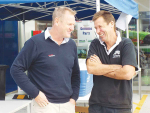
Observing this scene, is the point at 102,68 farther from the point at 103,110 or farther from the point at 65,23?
the point at 65,23

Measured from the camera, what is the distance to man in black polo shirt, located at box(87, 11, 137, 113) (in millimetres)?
2150

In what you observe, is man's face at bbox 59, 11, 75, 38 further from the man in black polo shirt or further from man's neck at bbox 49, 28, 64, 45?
the man in black polo shirt

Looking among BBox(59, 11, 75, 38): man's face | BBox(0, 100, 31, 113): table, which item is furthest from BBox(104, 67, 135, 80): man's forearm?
BBox(0, 100, 31, 113): table

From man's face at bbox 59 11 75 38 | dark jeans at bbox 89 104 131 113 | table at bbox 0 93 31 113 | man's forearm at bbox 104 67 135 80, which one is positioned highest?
man's face at bbox 59 11 75 38

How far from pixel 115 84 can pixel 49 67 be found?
25.1 inches

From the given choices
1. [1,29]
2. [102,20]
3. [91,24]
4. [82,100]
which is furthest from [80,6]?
[102,20]

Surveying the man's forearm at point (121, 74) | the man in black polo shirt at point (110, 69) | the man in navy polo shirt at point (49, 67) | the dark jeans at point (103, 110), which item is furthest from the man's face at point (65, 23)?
the dark jeans at point (103, 110)

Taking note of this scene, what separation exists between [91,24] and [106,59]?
480cm

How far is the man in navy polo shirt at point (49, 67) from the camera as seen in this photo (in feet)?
6.76

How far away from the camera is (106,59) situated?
2266 mm

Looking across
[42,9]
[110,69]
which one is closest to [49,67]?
[110,69]

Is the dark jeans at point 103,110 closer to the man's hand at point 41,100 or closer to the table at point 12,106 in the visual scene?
the man's hand at point 41,100

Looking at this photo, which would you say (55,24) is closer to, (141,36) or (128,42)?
(128,42)

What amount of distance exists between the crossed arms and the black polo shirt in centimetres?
4
